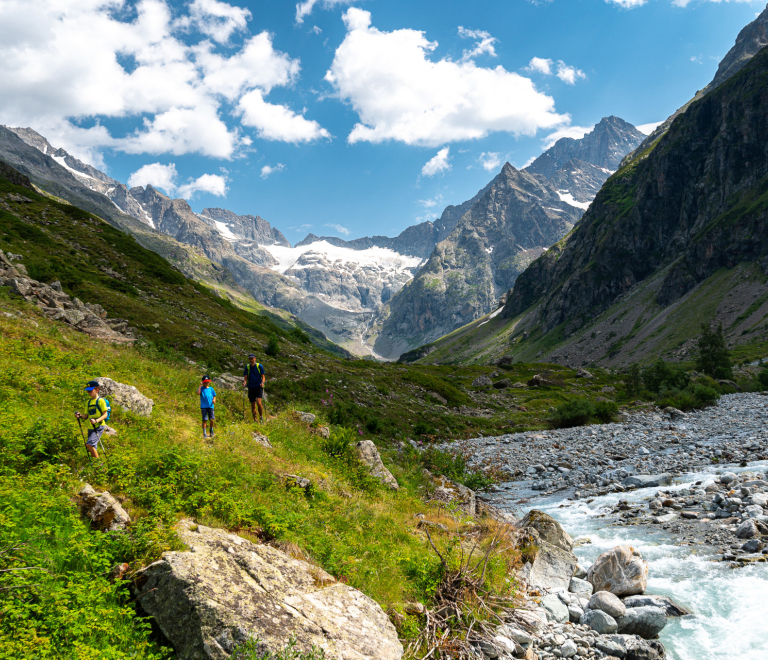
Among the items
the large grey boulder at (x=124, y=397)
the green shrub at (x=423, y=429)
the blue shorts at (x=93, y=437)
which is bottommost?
the green shrub at (x=423, y=429)

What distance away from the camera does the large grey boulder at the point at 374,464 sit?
52.5 ft

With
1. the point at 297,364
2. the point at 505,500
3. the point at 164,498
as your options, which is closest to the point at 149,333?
the point at 297,364

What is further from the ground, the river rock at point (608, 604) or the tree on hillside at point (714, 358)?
the tree on hillside at point (714, 358)

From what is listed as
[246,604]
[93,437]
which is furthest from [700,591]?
[93,437]

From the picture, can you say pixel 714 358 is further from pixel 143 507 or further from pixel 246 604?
pixel 143 507

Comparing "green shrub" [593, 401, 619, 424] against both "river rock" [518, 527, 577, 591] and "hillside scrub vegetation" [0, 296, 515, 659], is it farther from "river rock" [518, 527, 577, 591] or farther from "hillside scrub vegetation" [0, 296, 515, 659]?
"river rock" [518, 527, 577, 591]

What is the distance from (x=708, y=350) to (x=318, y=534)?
284 feet

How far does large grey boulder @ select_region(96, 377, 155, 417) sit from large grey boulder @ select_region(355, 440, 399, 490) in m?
8.56

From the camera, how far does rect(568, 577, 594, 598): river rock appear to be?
969cm

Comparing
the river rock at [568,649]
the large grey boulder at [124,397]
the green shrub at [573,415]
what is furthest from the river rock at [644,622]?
the green shrub at [573,415]

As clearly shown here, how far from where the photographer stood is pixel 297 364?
39.6 metres

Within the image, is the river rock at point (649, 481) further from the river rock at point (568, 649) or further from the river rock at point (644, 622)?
the river rock at point (568, 649)

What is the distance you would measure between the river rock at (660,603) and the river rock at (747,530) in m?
4.27

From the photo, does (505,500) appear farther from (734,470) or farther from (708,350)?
(708,350)
